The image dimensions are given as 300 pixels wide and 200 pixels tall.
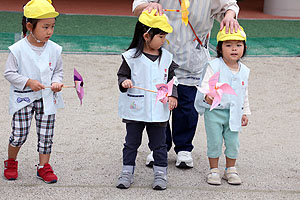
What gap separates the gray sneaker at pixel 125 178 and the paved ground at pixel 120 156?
0.04m

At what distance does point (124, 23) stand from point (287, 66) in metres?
4.48

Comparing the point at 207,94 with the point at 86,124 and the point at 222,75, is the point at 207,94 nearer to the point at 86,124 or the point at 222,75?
the point at 222,75

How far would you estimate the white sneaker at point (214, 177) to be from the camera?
13.5 ft

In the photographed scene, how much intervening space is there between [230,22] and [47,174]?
5.78ft

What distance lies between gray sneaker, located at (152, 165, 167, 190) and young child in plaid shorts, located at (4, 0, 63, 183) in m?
0.76

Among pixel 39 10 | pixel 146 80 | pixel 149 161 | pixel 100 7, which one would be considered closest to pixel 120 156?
pixel 149 161

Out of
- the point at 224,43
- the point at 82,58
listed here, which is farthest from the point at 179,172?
the point at 82,58

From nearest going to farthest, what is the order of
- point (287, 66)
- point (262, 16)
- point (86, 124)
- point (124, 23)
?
point (86, 124) → point (287, 66) → point (124, 23) → point (262, 16)

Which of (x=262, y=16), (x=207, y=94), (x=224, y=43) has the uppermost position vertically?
(x=224, y=43)

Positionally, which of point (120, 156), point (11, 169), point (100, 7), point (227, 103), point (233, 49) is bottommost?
point (100, 7)

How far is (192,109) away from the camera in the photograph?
443cm

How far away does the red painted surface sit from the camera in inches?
514

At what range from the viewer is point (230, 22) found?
13.0 feet

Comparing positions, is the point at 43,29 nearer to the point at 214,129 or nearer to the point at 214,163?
the point at 214,129
